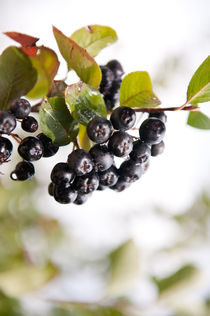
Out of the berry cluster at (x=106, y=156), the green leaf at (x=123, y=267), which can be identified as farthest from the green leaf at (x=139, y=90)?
the green leaf at (x=123, y=267)

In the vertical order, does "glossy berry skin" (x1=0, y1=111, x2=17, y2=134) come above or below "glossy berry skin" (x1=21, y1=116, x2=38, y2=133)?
below

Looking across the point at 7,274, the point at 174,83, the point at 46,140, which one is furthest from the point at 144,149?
the point at 174,83

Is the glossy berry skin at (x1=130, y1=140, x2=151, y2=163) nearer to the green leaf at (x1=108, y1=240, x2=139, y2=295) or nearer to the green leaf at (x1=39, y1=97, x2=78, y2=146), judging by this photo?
the green leaf at (x1=39, y1=97, x2=78, y2=146)

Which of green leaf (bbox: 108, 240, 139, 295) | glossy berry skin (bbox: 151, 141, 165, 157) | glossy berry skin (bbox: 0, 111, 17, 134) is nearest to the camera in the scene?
glossy berry skin (bbox: 0, 111, 17, 134)

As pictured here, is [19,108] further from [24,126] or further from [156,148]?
[156,148]

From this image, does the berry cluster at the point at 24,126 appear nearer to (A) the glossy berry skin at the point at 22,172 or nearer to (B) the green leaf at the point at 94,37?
(A) the glossy berry skin at the point at 22,172

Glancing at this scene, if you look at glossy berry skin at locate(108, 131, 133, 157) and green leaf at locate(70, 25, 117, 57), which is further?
green leaf at locate(70, 25, 117, 57)

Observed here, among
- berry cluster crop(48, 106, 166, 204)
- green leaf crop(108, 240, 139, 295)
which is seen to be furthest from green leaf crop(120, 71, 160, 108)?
green leaf crop(108, 240, 139, 295)

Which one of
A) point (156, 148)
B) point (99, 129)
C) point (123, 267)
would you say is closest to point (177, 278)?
point (123, 267)
